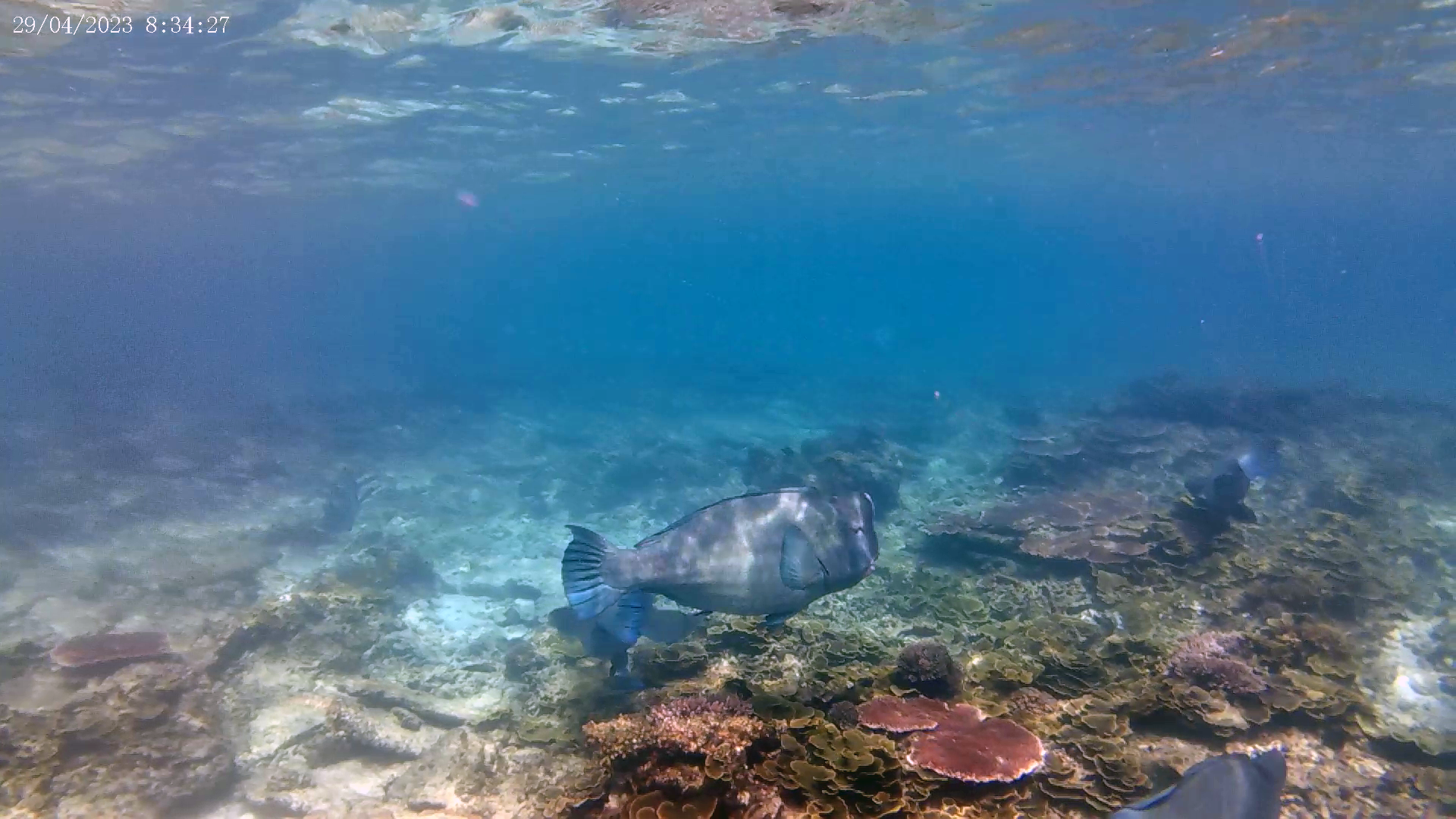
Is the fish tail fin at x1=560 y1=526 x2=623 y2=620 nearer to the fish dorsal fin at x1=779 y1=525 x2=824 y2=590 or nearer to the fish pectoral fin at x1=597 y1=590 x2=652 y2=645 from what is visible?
Result: the fish pectoral fin at x1=597 y1=590 x2=652 y2=645

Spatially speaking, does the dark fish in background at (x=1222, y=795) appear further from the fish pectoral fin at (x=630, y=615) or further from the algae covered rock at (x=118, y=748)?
the algae covered rock at (x=118, y=748)

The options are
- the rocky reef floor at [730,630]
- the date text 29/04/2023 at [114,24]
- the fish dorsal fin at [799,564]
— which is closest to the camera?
the rocky reef floor at [730,630]

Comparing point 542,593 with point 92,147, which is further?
point 92,147

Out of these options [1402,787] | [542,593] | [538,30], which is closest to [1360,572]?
[1402,787]

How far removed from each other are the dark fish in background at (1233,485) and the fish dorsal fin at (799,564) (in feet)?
28.8

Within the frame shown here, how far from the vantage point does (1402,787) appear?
17.1ft

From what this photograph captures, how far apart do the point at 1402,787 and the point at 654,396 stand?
30.7 metres

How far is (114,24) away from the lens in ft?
53.8

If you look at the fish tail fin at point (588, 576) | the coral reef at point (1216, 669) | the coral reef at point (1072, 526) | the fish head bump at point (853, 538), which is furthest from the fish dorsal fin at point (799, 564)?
the coral reef at point (1072, 526)

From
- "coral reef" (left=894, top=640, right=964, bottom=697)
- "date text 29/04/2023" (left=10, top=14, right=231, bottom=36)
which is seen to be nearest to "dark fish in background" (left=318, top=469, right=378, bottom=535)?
"date text 29/04/2023" (left=10, top=14, right=231, bottom=36)

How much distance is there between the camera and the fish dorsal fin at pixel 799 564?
4.98 m

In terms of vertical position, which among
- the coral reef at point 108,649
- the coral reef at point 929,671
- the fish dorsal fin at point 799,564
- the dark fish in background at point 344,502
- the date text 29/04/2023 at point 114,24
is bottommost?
the dark fish in background at point 344,502

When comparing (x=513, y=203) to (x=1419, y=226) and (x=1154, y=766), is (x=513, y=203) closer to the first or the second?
(x=1154, y=766)

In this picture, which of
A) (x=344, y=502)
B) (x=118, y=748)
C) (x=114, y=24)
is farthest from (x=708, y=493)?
(x=114, y=24)
